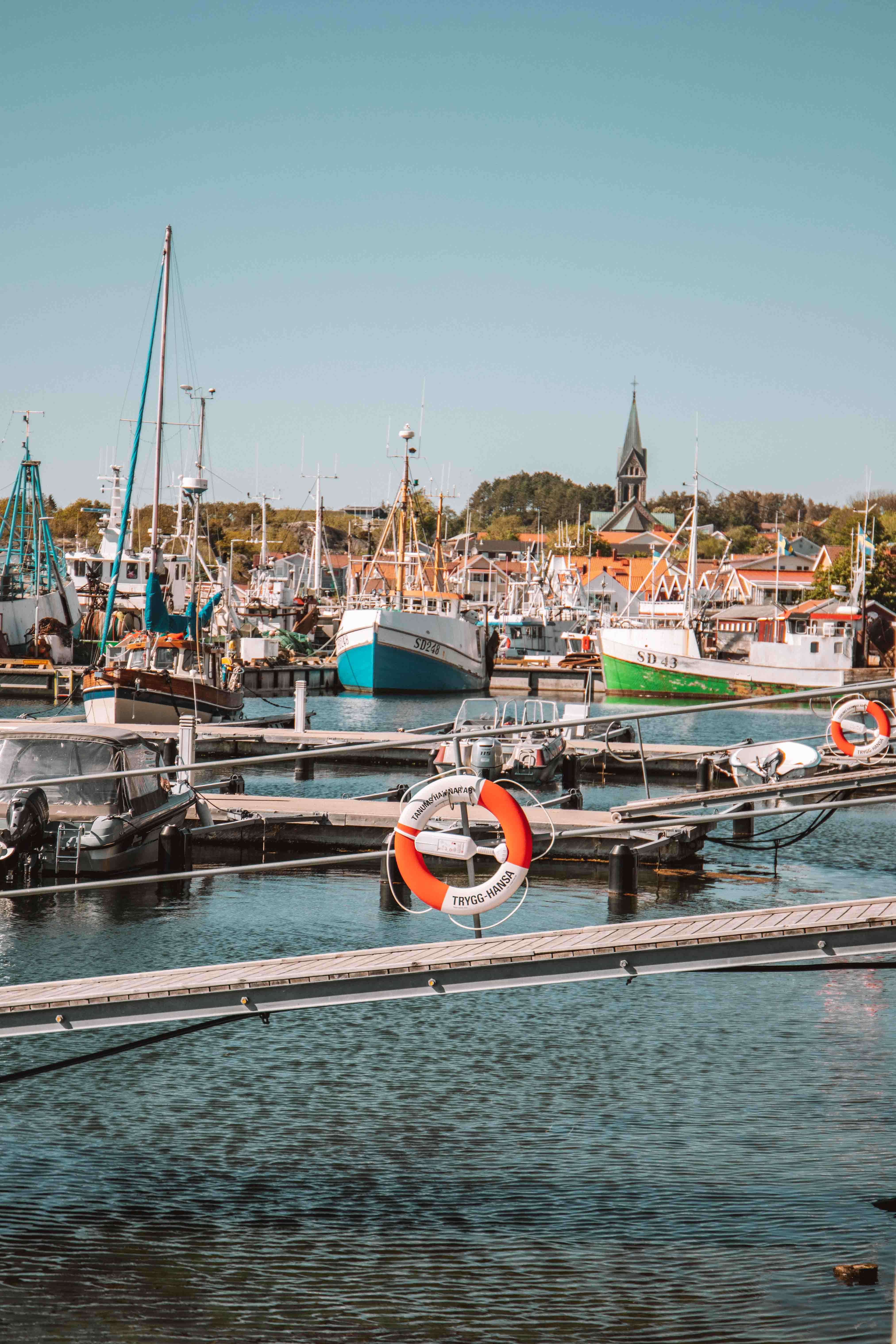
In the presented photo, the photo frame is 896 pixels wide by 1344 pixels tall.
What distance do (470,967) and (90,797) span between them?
37.8ft

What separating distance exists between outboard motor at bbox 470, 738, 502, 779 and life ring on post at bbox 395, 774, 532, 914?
1395 centimetres

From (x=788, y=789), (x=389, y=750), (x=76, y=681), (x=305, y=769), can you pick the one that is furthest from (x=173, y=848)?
(x=76, y=681)

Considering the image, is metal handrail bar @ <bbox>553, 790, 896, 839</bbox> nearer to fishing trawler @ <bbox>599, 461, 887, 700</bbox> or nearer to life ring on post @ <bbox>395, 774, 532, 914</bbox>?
life ring on post @ <bbox>395, 774, 532, 914</bbox>

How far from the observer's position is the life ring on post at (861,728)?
2373 centimetres

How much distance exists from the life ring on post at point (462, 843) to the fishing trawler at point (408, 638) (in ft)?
165

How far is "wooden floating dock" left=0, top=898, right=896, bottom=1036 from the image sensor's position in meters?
7.68

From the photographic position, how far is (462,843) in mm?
9195

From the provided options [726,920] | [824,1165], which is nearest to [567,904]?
[824,1165]

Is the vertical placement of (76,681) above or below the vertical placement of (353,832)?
above

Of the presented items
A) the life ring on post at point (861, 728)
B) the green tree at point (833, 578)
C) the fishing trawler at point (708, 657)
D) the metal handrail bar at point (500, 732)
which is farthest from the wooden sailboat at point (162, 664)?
the green tree at point (833, 578)

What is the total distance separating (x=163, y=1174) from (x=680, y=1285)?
11.9 ft

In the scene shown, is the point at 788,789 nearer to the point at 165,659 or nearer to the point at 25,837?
the point at 25,837

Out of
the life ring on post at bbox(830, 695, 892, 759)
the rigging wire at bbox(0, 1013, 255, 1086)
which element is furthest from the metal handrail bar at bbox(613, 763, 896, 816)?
the life ring on post at bbox(830, 695, 892, 759)

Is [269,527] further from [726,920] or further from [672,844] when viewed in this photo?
[726,920]
